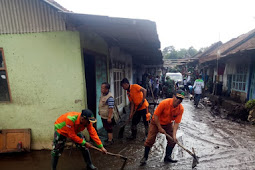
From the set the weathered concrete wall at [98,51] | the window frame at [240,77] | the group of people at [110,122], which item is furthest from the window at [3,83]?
the window frame at [240,77]

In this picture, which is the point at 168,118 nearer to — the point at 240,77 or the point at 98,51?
the point at 98,51

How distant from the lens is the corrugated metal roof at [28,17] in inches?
122

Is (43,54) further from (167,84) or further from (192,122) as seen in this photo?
(167,84)

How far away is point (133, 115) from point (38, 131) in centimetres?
236

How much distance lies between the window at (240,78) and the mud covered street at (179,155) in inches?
139

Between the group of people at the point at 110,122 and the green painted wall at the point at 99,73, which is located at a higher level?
the green painted wall at the point at 99,73

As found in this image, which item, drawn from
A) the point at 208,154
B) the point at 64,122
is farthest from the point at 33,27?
the point at 208,154

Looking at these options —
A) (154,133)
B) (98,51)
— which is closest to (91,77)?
(98,51)

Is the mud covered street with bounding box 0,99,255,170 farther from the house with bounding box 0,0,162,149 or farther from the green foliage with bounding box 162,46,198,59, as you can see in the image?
the green foliage with bounding box 162,46,198,59

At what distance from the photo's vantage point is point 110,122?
354 cm

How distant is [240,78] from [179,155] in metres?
6.62

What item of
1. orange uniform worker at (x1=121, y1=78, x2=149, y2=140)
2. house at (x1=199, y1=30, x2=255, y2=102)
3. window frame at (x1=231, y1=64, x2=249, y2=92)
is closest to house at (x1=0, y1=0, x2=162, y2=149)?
orange uniform worker at (x1=121, y1=78, x2=149, y2=140)

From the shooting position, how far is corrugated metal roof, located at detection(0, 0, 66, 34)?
3088mm

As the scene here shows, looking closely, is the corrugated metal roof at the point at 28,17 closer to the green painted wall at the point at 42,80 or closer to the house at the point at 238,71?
the green painted wall at the point at 42,80
